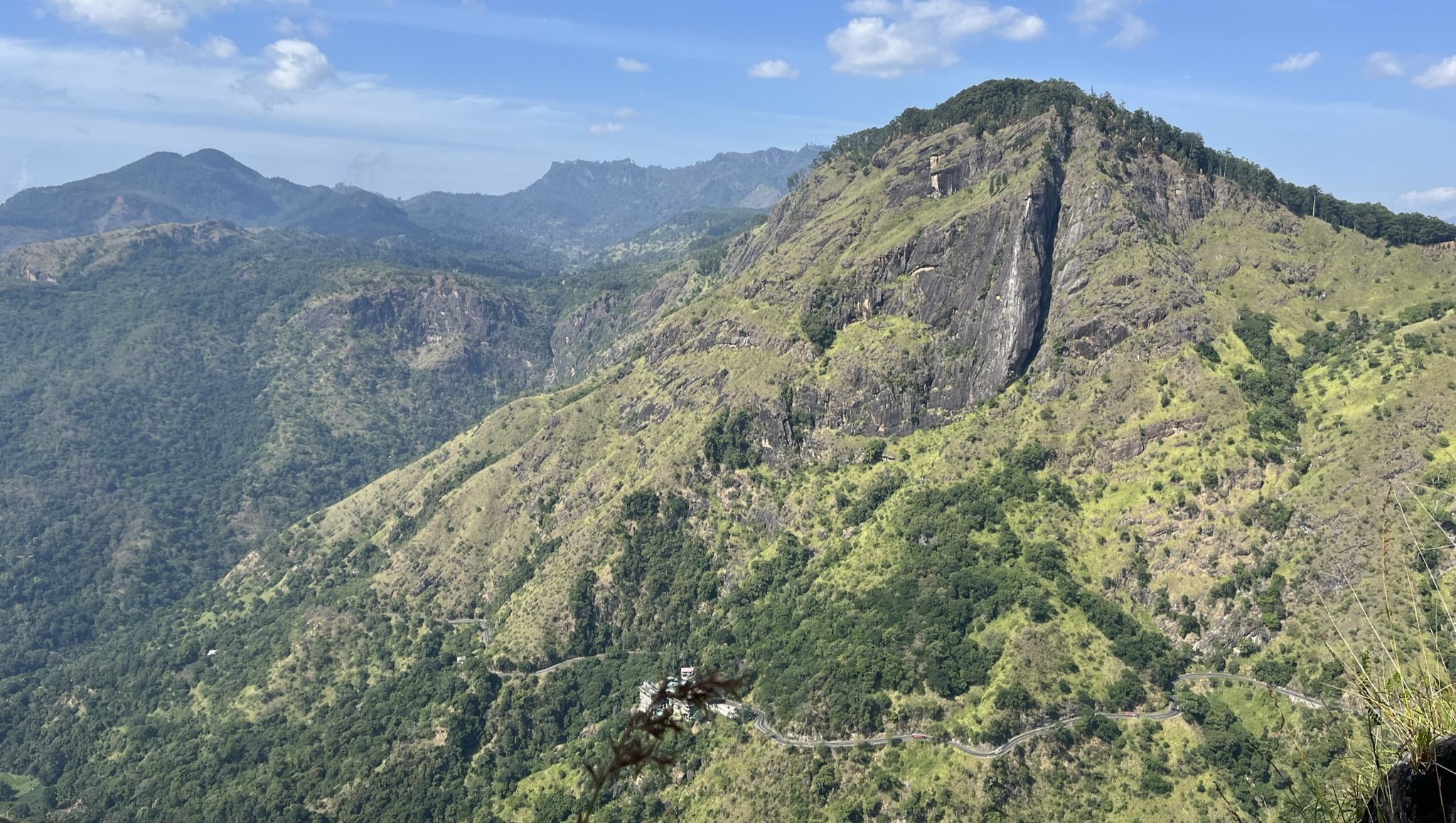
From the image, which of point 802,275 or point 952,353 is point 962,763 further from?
point 802,275

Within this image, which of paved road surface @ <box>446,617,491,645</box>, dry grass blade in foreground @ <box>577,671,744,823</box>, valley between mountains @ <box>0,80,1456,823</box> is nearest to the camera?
dry grass blade in foreground @ <box>577,671,744,823</box>

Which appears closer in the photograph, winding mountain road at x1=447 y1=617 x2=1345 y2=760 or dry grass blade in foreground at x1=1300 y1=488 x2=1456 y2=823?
dry grass blade in foreground at x1=1300 y1=488 x2=1456 y2=823

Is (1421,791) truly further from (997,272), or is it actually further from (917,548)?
(997,272)

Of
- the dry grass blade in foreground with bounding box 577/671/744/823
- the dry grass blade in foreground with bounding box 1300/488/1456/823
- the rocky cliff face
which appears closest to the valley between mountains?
the rocky cliff face

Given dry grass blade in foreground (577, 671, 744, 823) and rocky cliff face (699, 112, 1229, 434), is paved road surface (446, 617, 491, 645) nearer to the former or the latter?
rocky cliff face (699, 112, 1229, 434)

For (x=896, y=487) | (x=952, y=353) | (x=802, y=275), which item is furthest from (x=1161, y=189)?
(x=896, y=487)
